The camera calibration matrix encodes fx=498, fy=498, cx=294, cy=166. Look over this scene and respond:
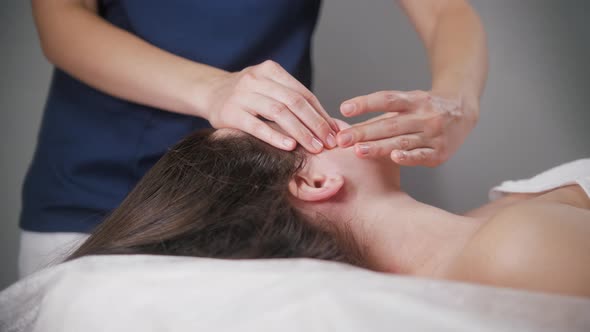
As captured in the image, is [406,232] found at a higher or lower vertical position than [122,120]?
higher

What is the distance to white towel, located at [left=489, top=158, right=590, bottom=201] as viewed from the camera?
0.87 meters

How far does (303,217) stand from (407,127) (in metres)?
0.21

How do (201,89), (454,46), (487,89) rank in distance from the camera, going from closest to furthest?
1. (201,89)
2. (454,46)
3. (487,89)

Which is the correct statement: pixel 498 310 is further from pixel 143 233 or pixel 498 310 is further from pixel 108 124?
pixel 108 124

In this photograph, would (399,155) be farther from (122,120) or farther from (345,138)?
(122,120)

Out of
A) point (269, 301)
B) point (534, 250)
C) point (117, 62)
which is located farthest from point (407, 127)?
point (117, 62)

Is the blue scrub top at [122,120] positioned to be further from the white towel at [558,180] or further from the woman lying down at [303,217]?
the white towel at [558,180]

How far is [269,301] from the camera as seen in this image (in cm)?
44

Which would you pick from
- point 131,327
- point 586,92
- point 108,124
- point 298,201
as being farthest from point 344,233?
point 586,92

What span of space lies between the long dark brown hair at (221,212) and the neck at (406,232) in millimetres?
35

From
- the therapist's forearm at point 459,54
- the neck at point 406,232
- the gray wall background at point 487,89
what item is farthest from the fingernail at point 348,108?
the gray wall background at point 487,89

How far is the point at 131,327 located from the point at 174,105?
43cm

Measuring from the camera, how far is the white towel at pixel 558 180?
87 centimetres

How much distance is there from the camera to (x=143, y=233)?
0.65m
